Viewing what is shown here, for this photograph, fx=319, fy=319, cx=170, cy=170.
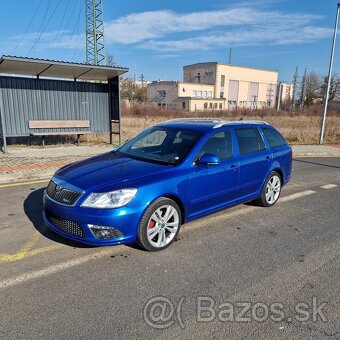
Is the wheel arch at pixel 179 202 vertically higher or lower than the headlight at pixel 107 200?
lower

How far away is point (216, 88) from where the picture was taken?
84.2 m

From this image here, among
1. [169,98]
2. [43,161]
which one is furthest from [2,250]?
[169,98]

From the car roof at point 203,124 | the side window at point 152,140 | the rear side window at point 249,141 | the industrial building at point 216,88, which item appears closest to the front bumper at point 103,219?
the side window at point 152,140

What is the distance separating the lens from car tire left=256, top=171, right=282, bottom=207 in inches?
222

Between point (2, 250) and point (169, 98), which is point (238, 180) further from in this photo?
point (169, 98)

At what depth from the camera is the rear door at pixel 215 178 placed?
4250 mm

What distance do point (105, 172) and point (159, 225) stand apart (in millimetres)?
939

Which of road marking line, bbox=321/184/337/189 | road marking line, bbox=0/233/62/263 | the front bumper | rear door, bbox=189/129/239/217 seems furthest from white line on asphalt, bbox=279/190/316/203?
road marking line, bbox=0/233/62/263

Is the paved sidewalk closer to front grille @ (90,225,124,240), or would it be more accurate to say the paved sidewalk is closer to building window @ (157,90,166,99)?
front grille @ (90,225,124,240)

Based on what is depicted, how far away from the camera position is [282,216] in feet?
17.6

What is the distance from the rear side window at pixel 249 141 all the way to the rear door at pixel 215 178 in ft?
0.83

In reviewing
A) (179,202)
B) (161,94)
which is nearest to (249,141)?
(179,202)

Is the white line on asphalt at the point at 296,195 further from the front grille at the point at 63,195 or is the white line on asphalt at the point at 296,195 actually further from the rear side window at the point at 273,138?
the front grille at the point at 63,195

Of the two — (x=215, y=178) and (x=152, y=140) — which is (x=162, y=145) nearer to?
(x=152, y=140)
